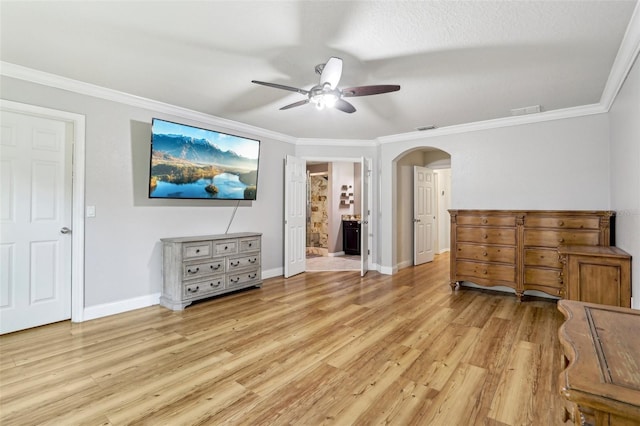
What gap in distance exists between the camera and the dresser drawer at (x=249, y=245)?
14.4 feet

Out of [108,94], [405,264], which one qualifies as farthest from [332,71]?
[405,264]

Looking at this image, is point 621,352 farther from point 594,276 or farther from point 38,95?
point 38,95

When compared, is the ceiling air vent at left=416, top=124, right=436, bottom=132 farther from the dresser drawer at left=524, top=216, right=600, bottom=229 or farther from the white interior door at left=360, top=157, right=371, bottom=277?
the dresser drawer at left=524, top=216, right=600, bottom=229

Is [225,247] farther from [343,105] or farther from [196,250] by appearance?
[343,105]

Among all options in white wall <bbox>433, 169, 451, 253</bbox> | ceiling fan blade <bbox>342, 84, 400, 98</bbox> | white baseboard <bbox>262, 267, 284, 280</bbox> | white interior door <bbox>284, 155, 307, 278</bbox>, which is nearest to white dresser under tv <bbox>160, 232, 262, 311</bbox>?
white baseboard <bbox>262, 267, 284, 280</bbox>

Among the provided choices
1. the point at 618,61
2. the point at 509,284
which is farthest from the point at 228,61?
the point at 509,284

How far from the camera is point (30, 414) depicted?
1835mm

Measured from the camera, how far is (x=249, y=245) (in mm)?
4469

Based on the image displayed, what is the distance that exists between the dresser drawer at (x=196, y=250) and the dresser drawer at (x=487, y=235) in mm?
A: 3511

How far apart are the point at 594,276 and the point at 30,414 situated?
4337 mm

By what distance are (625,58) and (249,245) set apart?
438 cm

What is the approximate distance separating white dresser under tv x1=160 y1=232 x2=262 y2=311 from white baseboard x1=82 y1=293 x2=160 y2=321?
0.41 ft

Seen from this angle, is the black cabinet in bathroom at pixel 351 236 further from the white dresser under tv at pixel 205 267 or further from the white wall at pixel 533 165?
the white dresser under tv at pixel 205 267

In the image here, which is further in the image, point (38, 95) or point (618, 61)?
point (38, 95)
